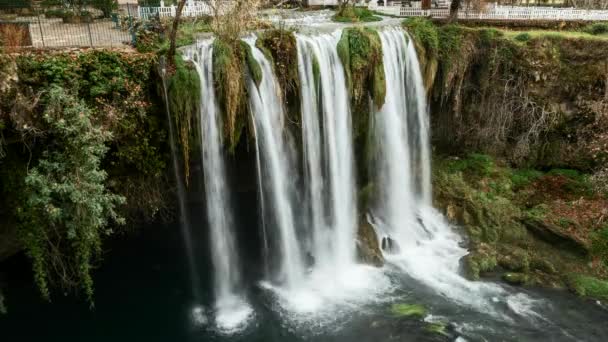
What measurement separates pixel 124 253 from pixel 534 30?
1865cm

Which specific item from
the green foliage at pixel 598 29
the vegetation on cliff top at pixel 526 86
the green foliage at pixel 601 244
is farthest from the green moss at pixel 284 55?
the green foliage at pixel 598 29

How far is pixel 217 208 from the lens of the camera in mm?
14008

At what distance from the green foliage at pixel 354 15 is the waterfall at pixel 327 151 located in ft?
23.2

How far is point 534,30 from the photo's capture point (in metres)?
19.8

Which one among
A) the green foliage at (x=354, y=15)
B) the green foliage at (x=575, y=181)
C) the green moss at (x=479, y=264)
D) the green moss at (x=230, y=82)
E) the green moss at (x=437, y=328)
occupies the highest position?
the green foliage at (x=354, y=15)

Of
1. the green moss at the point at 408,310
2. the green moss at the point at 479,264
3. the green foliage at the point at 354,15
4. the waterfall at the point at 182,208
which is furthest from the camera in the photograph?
the green foliage at the point at 354,15

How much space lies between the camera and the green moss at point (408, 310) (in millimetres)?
12875

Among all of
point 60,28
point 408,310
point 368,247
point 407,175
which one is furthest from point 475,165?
point 60,28

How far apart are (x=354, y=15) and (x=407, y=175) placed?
9.65 meters

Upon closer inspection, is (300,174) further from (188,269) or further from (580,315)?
(580,315)

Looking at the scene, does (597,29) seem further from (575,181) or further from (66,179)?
(66,179)

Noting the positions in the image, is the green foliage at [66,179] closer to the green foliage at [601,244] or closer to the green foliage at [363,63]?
the green foliage at [363,63]

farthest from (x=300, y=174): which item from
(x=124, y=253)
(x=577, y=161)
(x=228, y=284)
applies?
(x=577, y=161)

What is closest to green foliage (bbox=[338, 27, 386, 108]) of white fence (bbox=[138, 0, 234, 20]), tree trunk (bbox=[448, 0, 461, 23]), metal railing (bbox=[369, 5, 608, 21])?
white fence (bbox=[138, 0, 234, 20])
